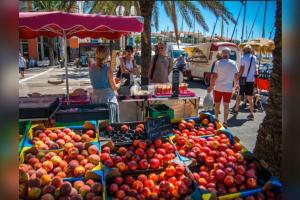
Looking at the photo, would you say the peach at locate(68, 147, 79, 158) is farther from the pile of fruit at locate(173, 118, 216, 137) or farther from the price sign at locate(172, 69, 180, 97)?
the price sign at locate(172, 69, 180, 97)

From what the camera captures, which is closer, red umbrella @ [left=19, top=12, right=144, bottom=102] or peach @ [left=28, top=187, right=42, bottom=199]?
peach @ [left=28, top=187, right=42, bottom=199]

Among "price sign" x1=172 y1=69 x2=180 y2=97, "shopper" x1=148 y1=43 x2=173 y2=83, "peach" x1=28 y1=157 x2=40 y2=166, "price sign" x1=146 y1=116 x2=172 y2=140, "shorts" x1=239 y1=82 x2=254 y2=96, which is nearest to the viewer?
"peach" x1=28 y1=157 x2=40 y2=166

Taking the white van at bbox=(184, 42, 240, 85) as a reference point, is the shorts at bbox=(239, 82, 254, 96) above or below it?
below

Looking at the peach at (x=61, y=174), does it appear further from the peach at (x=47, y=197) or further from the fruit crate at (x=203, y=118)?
the fruit crate at (x=203, y=118)

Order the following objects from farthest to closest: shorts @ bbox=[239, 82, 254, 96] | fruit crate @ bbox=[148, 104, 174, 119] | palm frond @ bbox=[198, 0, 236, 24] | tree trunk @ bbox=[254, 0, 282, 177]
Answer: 1. palm frond @ bbox=[198, 0, 236, 24]
2. shorts @ bbox=[239, 82, 254, 96]
3. fruit crate @ bbox=[148, 104, 174, 119]
4. tree trunk @ bbox=[254, 0, 282, 177]

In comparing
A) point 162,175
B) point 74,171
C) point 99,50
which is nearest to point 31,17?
point 99,50

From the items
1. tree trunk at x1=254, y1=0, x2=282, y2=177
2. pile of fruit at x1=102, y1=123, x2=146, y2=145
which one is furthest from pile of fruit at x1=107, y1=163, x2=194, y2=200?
tree trunk at x1=254, y1=0, x2=282, y2=177

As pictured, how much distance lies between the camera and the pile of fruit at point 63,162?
2.61m

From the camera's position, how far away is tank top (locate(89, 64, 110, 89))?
4.72 metres

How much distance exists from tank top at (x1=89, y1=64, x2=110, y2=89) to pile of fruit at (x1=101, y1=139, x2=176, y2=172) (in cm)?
181

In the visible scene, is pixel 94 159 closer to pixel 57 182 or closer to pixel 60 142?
pixel 57 182

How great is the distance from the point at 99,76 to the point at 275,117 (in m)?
2.62

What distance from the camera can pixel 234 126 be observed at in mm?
7227

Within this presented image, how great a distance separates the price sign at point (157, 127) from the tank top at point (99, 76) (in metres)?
1.77
